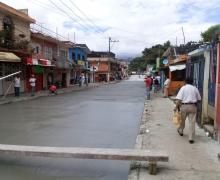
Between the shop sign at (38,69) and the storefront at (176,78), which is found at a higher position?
the shop sign at (38,69)

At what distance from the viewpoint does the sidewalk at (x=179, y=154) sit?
6898mm

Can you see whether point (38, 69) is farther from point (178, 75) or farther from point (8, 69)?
point (178, 75)

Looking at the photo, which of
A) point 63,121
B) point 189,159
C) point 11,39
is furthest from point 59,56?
point 189,159

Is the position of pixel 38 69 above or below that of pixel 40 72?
above

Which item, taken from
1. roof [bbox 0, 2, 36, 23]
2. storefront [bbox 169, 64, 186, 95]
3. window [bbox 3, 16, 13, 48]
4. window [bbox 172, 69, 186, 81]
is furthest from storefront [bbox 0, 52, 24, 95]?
window [bbox 172, 69, 186, 81]

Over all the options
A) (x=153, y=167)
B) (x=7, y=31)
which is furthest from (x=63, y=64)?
(x=153, y=167)

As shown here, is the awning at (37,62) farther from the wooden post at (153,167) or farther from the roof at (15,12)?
the wooden post at (153,167)

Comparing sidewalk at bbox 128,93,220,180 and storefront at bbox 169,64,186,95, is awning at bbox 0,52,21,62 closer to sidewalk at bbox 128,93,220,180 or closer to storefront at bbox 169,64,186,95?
storefront at bbox 169,64,186,95

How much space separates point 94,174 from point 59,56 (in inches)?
1569

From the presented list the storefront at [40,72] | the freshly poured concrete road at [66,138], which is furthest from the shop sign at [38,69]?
the freshly poured concrete road at [66,138]

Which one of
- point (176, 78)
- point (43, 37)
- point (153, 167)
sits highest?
point (43, 37)

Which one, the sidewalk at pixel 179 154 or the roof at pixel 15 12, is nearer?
the sidewalk at pixel 179 154

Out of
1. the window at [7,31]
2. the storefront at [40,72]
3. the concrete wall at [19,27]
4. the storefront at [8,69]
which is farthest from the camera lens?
the storefront at [40,72]

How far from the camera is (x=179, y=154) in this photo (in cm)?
842
